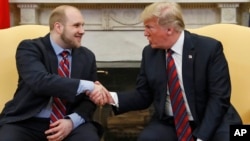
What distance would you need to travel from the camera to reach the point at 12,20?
431 centimetres

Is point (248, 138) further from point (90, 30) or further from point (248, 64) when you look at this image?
point (90, 30)

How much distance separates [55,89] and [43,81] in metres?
0.08

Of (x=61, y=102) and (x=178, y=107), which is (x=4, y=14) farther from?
(x=178, y=107)

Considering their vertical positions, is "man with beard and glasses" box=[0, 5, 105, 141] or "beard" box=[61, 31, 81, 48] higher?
"beard" box=[61, 31, 81, 48]

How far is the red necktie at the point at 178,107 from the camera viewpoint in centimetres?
242

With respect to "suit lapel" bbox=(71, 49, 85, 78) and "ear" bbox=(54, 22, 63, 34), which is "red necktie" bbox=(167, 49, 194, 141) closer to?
"suit lapel" bbox=(71, 49, 85, 78)

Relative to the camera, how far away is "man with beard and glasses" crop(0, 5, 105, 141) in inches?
95.7

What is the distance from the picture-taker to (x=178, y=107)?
2447 millimetres

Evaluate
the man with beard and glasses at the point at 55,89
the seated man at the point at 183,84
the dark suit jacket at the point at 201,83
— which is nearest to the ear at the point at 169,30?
the seated man at the point at 183,84

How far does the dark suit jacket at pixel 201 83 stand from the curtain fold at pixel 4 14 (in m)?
1.72

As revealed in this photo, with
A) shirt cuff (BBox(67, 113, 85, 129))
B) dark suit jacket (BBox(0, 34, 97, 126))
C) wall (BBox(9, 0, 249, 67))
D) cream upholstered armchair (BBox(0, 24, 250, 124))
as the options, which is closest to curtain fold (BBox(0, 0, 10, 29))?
wall (BBox(9, 0, 249, 67))

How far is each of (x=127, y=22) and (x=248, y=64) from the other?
1.64m

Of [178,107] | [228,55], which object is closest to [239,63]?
[228,55]

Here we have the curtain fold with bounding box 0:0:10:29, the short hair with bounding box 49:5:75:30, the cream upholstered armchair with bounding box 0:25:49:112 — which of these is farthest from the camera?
the curtain fold with bounding box 0:0:10:29
